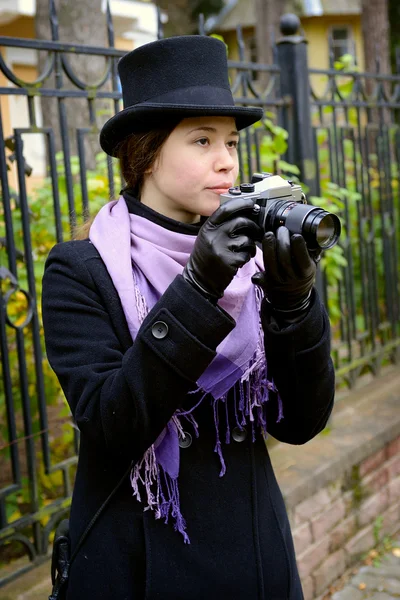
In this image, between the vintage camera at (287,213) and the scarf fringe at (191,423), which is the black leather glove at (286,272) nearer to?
the vintage camera at (287,213)

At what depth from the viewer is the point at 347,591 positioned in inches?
131

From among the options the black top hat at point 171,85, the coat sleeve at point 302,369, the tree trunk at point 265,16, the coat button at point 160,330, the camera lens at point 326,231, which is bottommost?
the coat sleeve at point 302,369

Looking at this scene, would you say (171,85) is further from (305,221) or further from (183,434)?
(183,434)

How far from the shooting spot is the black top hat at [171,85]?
158 cm

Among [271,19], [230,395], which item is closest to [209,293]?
[230,395]

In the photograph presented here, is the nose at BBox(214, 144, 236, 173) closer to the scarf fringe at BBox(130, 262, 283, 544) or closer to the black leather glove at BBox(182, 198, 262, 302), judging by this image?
the black leather glove at BBox(182, 198, 262, 302)

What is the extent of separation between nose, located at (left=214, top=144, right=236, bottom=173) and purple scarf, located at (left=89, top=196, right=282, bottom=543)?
173 millimetres

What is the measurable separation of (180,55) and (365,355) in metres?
3.03

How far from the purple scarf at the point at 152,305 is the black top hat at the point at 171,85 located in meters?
0.22

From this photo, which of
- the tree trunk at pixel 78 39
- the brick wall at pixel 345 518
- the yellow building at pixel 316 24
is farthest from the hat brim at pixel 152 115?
the yellow building at pixel 316 24

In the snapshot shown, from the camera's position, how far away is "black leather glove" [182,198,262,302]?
4.57 ft

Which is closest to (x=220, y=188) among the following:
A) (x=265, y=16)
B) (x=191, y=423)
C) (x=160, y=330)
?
(x=160, y=330)

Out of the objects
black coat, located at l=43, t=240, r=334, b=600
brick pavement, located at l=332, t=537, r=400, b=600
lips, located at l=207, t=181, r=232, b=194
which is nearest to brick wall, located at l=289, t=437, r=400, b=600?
brick pavement, located at l=332, t=537, r=400, b=600

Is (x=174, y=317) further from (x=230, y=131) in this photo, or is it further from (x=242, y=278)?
(x=230, y=131)
